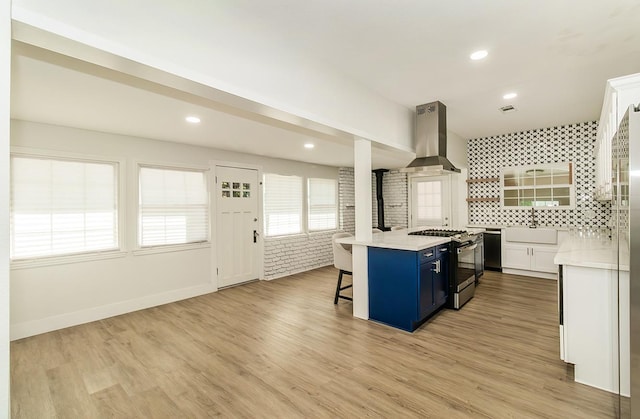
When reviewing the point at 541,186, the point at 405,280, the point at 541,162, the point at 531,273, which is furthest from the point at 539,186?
the point at 405,280

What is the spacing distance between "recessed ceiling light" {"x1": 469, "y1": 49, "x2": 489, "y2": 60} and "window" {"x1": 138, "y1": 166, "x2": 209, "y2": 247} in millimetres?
4027

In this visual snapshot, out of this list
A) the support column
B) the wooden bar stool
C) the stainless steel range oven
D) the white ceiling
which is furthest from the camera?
the wooden bar stool

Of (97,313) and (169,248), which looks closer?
(97,313)

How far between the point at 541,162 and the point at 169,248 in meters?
6.46

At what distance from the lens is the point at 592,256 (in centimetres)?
242

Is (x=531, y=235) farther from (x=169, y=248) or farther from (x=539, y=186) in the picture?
(x=169, y=248)

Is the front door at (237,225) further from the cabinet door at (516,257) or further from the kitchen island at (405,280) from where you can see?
the cabinet door at (516,257)

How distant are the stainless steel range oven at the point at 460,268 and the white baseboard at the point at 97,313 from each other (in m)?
3.54

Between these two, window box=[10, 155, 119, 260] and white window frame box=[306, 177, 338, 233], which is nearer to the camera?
window box=[10, 155, 119, 260]

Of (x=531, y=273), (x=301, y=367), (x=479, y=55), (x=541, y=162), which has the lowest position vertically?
(x=301, y=367)

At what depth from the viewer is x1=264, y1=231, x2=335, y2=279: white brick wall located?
19.2ft

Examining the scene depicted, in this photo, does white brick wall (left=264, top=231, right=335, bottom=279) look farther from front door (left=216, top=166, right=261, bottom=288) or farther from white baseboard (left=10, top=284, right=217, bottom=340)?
white baseboard (left=10, top=284, right=217, bottom=340)

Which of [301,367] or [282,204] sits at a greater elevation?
[282,204]

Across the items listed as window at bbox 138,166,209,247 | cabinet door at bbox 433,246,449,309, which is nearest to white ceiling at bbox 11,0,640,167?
window at bbox 138,166,209,247
